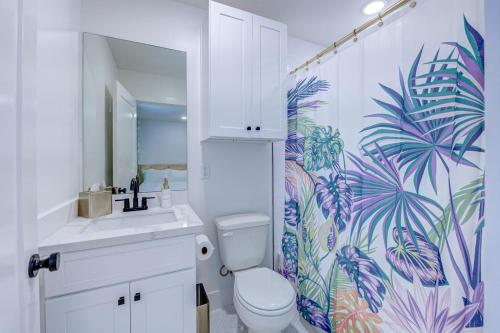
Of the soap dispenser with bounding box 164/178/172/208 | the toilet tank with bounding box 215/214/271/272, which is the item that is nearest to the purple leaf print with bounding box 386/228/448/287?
the toilet tank with bounding box 215/214/271/272

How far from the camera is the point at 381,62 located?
1101 millimetres

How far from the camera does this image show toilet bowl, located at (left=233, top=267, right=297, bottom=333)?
1214 millimetres

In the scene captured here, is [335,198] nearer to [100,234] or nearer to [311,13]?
[100,234]

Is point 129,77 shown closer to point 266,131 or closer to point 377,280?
point 266,131

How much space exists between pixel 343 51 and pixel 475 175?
92cm

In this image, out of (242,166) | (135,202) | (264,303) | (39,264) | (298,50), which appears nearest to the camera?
(39,264)

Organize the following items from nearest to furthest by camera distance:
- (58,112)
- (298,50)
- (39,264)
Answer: (39,264), (58,112), (298,50)

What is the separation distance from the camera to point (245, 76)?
1.55 metres

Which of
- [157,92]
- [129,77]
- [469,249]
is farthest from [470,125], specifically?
[129,77]

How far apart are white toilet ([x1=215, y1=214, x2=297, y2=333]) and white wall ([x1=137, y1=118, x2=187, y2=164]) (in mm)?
590

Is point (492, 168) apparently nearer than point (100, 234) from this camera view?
Yes

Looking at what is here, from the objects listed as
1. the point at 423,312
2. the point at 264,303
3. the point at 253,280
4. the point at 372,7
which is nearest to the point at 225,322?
the point at 253,280

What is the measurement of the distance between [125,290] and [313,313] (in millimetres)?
1225

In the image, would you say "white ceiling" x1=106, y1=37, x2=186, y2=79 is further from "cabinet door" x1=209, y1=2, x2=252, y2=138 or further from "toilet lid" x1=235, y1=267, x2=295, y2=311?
"toilet lid" x1=235, y1=267, x2=295, y2=311
